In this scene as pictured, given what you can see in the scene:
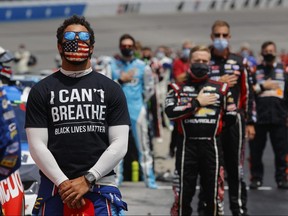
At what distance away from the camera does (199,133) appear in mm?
8117

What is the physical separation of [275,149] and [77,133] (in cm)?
692

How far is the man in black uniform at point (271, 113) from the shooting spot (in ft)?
38.1

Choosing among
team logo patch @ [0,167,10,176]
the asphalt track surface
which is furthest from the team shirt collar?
the asphalt track surface

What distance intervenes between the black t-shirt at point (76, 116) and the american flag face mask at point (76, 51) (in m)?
0.12

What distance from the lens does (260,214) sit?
986cm

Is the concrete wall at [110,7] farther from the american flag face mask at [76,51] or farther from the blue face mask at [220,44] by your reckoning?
the american flag face mask at [76,51]

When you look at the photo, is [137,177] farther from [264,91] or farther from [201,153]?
[201,153]

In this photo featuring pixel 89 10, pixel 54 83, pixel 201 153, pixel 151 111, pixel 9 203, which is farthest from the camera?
pixel 89 10

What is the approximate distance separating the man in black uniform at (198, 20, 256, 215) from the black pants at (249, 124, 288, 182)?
8.70 feet

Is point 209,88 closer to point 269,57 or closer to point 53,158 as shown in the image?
point 53,158

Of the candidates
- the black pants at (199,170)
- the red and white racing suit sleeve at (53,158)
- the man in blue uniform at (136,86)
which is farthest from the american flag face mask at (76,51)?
the man in blue uniform at (136,86)

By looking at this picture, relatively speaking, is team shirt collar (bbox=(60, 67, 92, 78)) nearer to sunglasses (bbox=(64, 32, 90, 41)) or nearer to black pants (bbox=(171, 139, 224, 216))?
sunglasses (bbox=(64, 32, 90, 41))

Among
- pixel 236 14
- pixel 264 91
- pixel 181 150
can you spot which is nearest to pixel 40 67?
pixel 236 14

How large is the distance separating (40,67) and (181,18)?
17276 mm
